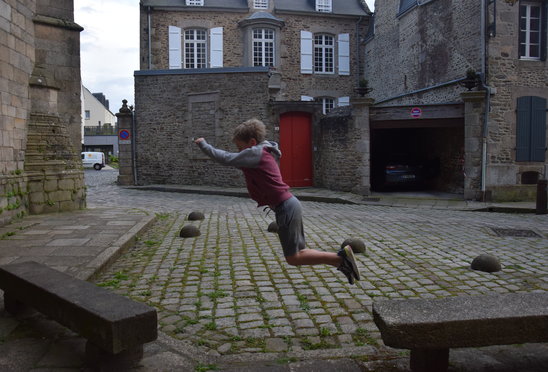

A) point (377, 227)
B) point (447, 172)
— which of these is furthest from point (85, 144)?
point (377, 227)

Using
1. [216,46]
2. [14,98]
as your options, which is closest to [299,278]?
[14,98]

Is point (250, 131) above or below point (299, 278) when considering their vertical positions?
above

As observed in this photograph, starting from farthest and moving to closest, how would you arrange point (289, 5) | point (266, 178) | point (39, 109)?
point (289, 5), point (39, 109), point (266, 178)

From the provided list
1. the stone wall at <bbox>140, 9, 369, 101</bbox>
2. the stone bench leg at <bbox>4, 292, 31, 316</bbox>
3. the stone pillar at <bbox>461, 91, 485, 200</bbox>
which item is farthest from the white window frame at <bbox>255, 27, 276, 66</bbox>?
the stone bench leg at <bbox>4, 292, 31, 316</bbox>

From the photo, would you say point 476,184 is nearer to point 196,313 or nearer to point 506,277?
point 506,277

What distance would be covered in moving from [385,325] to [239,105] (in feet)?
51.5

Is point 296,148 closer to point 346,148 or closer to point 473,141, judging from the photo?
point 346,148

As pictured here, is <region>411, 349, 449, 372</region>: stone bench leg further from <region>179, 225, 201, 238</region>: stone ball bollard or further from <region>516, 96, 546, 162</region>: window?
<region>516, 96, 546, 162</region>: window

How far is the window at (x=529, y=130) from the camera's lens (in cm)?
1475

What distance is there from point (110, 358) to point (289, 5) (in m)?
25.0

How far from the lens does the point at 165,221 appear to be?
9555 mm

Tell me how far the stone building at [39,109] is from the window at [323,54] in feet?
54.9

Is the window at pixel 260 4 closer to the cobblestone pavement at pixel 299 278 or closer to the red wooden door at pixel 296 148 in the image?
the red wooden door at pixel 296 148

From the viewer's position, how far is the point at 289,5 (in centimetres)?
2542
